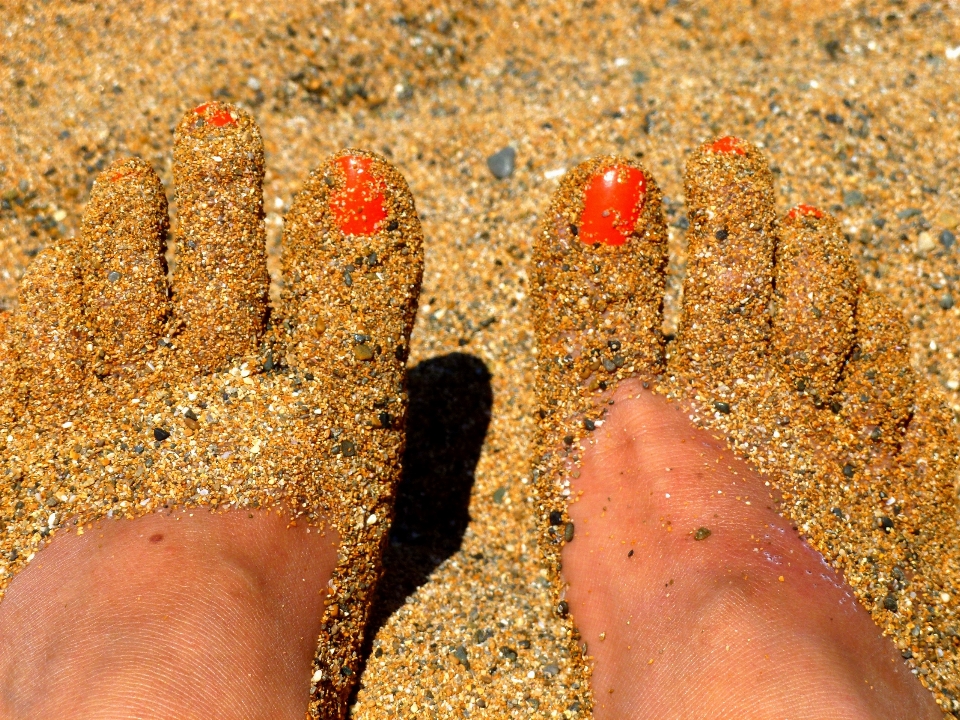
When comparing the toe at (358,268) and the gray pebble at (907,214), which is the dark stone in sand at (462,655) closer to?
the toe at (358,268)

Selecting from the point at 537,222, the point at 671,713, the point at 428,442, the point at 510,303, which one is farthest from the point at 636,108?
the point at 671,713

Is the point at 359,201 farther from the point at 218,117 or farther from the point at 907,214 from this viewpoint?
the point at 907,214

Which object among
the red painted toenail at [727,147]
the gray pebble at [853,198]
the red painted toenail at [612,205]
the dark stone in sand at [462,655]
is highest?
the red painted toenail at [727,147]

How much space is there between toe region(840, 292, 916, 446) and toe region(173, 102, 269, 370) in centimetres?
161

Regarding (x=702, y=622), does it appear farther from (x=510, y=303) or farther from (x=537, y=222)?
(x=537, y=222)

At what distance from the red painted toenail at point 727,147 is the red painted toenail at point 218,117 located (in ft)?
4.22

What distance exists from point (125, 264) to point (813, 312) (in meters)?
1.82

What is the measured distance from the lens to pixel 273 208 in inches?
103

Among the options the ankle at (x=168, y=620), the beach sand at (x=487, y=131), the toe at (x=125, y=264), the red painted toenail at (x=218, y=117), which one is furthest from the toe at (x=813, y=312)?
the toe at (x=125, y=264)

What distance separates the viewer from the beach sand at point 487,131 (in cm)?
234

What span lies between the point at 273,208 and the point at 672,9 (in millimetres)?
1678

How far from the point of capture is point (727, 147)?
2125 mm

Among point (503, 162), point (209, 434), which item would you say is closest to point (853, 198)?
point (503, 162)

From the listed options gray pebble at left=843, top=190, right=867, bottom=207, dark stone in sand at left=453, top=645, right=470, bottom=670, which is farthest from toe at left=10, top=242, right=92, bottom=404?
gray pebble at left=843, top=190, right=867, bottom=207
